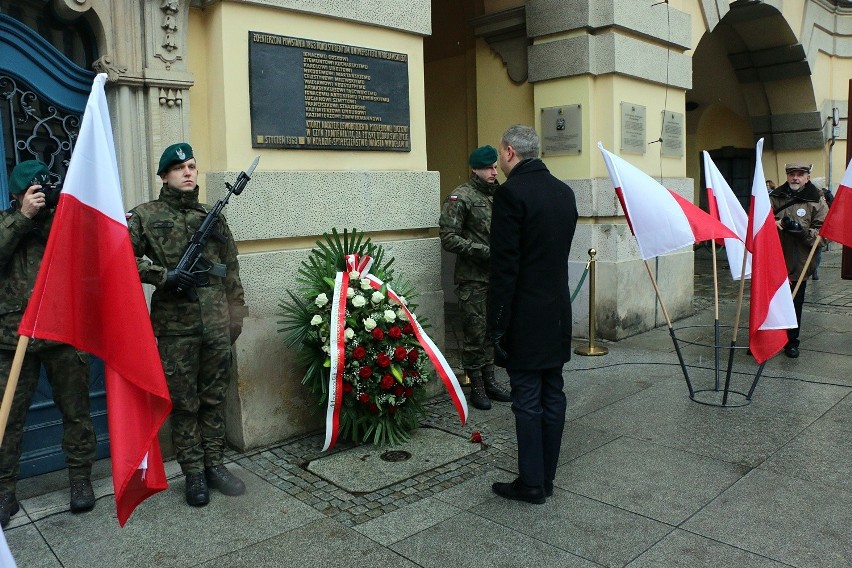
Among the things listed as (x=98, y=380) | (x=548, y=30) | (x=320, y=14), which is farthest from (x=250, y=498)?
(x=548, y=30)

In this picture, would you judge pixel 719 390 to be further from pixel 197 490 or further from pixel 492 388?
pixel 197 490

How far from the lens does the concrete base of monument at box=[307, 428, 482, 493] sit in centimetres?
424

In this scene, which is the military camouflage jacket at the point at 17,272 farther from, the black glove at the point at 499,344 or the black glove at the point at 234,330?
the black glove at the point at 499,344

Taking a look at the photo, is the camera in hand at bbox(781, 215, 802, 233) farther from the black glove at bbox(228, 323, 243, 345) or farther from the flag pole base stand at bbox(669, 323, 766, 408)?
the black glove at bbox(228, 323, 243, 345)

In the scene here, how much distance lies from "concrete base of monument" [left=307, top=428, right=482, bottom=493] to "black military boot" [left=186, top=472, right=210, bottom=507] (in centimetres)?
67

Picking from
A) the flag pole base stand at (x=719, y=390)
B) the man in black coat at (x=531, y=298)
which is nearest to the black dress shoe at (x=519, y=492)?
the man in black coat at (x=531, y=298)

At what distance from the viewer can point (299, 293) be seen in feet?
16.6

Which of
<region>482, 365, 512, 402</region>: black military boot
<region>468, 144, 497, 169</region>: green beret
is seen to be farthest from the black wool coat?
<region>482, 365, 512, 402</region>: black military boot

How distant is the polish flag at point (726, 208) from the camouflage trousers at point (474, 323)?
1868 mm

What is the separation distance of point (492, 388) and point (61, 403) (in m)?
3.10

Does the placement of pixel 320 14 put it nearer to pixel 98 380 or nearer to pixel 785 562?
pixel 98 380

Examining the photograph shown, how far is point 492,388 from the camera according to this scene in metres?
5.81

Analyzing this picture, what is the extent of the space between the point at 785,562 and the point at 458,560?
1397mm

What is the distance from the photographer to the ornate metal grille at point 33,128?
13.8 ft
